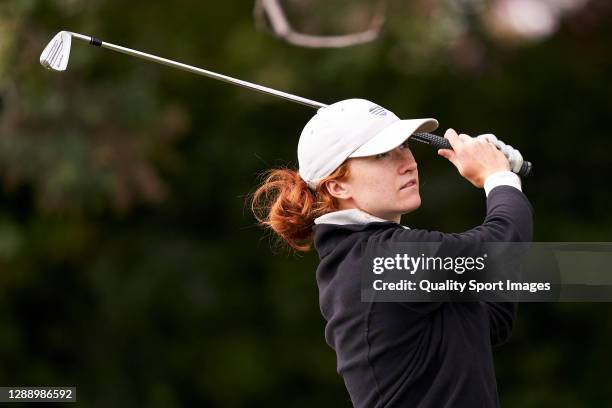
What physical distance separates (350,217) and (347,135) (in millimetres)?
164

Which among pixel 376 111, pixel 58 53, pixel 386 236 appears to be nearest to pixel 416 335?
pixel 386 236

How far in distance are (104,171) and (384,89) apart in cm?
261

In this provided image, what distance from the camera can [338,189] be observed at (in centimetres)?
222

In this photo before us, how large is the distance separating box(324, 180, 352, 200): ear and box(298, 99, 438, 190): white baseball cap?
2 cm

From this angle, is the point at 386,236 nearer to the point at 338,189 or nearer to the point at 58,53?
the point at 338,189

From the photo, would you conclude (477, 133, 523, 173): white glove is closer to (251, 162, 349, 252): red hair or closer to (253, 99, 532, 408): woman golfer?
(253, 99, 532, 408): woman golfer

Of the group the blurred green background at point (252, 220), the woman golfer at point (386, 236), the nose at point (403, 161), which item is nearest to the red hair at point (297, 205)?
the woman golfer at point (386, 236)

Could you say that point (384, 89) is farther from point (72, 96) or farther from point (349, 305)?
point (349, 305)

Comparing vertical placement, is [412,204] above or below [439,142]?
below

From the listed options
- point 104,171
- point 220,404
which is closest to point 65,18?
point 104,171

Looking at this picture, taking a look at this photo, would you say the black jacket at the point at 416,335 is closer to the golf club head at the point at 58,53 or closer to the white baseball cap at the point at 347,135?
the white baseball cap at the point at 347,135

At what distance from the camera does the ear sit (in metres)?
2.20

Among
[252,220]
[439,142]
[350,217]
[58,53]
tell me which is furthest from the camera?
[252,220]

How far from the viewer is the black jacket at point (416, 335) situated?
201 centimetres
